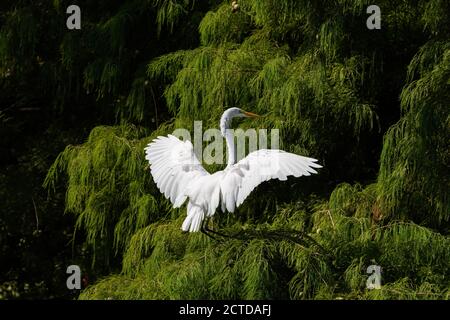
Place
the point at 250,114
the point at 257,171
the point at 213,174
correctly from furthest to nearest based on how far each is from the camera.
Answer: the point at 250,114, the point at 213,174, the point at 257,171

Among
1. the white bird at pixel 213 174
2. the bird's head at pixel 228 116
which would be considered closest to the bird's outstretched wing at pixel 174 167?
the white bird at pixel 213 174

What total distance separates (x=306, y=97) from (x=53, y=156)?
1192mm

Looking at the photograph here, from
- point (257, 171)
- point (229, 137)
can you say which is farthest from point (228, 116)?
point (257, 171)

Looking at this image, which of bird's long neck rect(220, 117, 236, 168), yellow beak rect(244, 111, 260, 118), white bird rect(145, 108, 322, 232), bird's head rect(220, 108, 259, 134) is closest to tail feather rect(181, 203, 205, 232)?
white bird rect(145, 108, 322, 232)

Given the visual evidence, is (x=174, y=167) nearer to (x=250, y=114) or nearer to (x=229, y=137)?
(x=229, y=137)

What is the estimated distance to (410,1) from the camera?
327 centimetres

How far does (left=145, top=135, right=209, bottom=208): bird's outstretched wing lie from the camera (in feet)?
10.0

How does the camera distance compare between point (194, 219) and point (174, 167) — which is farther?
point (174, 167)

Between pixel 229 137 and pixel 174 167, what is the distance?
6.7 inches

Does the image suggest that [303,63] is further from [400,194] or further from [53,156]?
[53,156]

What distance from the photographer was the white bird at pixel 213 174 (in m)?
2.85

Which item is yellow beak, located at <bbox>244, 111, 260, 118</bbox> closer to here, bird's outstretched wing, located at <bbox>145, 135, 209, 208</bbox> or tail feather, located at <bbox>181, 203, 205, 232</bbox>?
bird's outstretched wing, located at <bbox>145, 135, 209, 208</bbox>

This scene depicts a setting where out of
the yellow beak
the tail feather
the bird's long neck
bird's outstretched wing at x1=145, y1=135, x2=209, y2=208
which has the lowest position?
the tail feather

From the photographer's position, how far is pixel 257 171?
2.87 m
